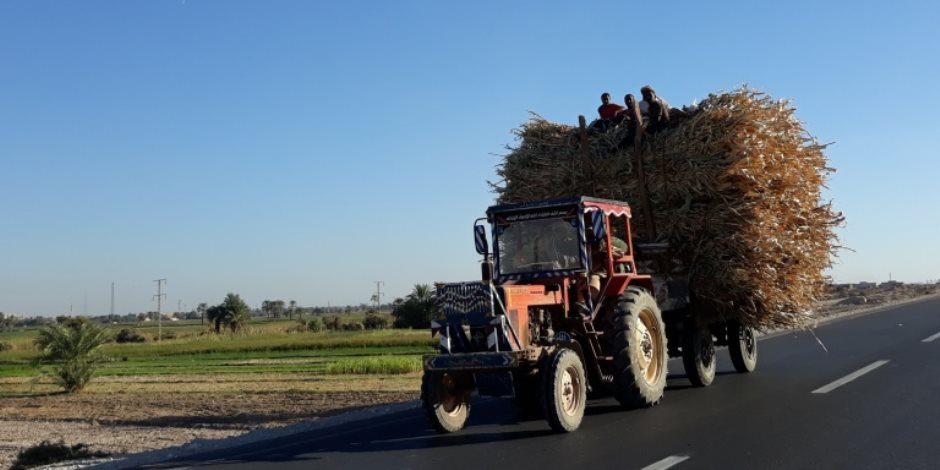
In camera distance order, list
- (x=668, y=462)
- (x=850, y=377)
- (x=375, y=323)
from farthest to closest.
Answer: (x=375, y=323) → (x=850, y=377) → (x=668, y=462)

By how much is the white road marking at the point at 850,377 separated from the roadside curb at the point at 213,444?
614 centimetres

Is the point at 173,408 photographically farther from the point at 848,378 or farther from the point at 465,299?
the point at 848,378

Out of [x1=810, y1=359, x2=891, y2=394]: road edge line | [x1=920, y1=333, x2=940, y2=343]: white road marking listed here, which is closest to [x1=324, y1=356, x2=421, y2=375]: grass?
[x1=920, y1=333, x2=940, y2=343]: white road marking

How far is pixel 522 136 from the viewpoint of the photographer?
1353cm

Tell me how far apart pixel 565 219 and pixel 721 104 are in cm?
388

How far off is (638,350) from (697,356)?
271 centimetres

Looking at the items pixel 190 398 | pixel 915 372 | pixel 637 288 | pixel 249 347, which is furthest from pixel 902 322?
pixel 249 347

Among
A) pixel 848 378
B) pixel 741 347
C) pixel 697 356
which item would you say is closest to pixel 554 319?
pixel 697 356

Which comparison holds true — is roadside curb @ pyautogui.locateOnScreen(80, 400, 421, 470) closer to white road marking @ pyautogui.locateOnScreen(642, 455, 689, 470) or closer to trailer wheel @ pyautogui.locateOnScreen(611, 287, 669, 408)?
trailer wheel @ pyautogui.locateOnScreen(611, 287, 669, 408)

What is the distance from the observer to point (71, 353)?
3041 cm

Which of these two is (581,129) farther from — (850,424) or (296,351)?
(296,351)

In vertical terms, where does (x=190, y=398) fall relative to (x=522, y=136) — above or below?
below

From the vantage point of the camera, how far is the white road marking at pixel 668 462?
680cm

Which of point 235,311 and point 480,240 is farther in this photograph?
point 235,311
